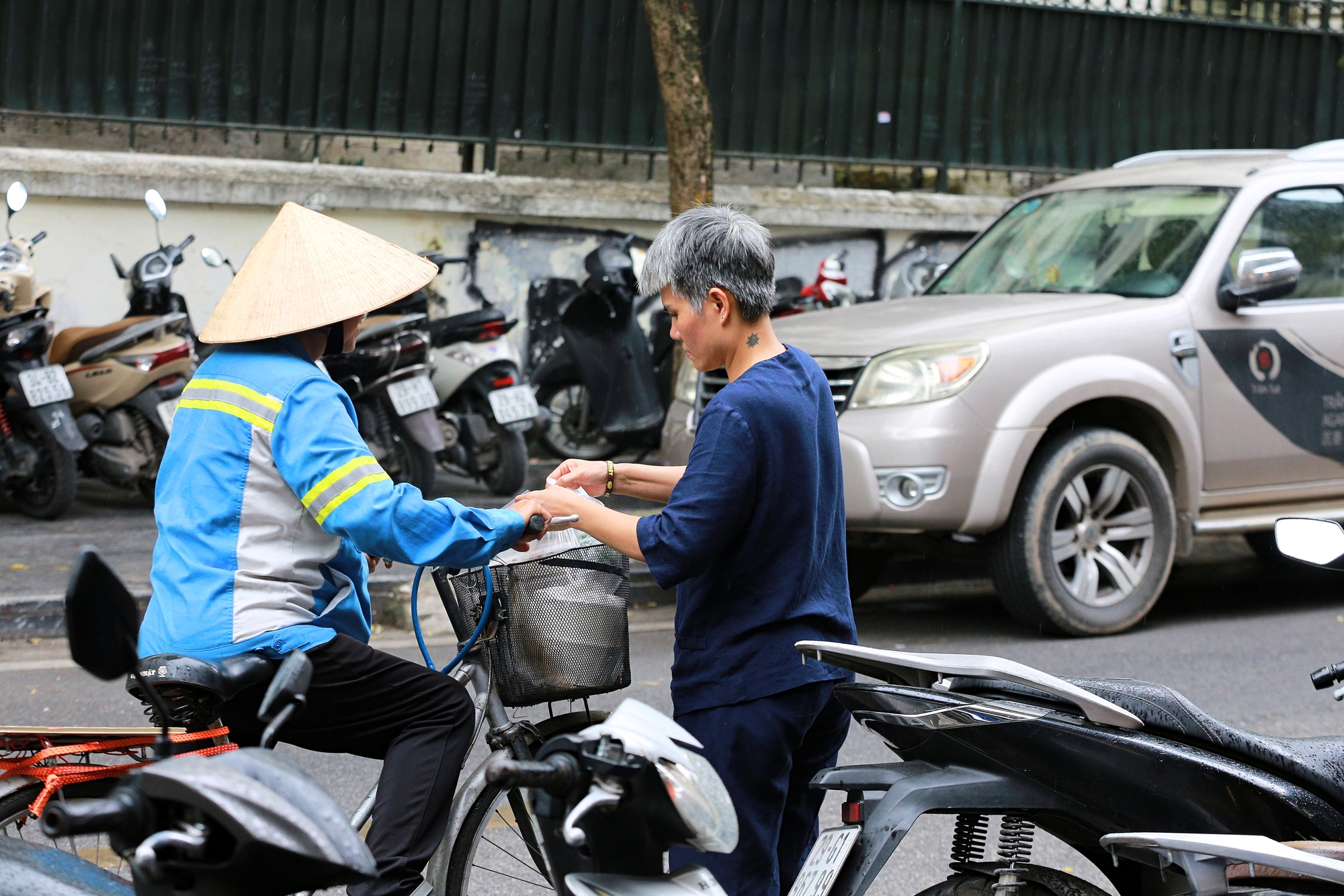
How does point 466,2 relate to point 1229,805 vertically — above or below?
above

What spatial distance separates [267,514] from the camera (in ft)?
8.58

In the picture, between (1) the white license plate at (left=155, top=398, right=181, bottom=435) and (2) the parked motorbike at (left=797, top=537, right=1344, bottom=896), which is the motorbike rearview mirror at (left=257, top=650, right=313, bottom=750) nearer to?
(2) the parked motorbike at (left=797, top=537, right=1344, bottom=896)

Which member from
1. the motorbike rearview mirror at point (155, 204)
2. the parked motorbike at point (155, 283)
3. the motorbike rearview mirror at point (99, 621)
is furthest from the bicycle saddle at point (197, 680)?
the parked motorbike at point (155, 283)

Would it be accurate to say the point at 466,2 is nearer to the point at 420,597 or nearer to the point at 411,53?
the point at 411,53

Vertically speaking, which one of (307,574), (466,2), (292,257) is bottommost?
(307,574)

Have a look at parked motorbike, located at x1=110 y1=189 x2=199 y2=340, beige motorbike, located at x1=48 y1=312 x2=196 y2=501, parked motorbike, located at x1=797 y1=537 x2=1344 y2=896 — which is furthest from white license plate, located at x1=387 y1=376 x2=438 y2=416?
parked motorbike, located at x1=797 y1=537 x2=1344 y2=896

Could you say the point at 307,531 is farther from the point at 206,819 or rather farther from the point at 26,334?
the point at 26,334

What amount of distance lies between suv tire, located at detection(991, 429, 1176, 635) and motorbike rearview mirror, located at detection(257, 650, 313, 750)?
450 centimetres

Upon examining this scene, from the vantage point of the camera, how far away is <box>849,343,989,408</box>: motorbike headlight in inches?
233

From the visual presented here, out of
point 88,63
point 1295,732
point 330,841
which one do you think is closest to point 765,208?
point 88,63

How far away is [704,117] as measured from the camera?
8.34 metres

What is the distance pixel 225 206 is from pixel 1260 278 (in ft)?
20.9

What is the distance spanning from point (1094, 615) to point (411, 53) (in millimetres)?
6454

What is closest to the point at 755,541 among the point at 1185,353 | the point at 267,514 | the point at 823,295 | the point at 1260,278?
the point at 267,514
